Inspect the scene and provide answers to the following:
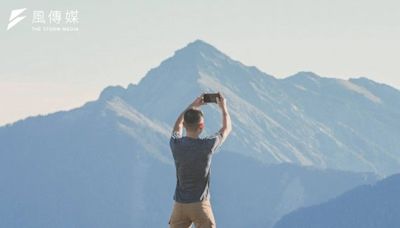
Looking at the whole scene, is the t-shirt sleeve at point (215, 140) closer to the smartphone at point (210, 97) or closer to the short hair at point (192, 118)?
the short hair at point (192, 118)

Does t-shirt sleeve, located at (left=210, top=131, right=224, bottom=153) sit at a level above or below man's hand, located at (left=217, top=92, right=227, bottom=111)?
below

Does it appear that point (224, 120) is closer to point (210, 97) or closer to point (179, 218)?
point (210, 97)

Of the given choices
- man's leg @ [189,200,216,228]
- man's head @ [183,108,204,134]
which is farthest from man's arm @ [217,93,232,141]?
man's leg @ [189,200,216,228]

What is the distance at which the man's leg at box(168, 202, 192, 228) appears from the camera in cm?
1742

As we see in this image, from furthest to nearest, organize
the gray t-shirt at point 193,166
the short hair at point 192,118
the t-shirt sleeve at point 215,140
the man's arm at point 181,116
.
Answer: the man's arm at point 181,116, the t-shirt sleeve at point 215,140, the gray t-shirt at point 193,166, the short hair at point 192,118

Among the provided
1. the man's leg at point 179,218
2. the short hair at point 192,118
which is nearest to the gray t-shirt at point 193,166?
the man's leg at point 179,218

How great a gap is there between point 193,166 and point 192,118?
0.73 metres

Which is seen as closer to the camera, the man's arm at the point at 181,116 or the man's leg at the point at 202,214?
the man's leg at the point at 202,214

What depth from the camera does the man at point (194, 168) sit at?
17172mm

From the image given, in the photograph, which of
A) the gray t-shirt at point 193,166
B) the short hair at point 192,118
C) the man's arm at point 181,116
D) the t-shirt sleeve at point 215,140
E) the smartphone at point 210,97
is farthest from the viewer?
the man's arm at point 181,116

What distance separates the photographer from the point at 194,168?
17375mm

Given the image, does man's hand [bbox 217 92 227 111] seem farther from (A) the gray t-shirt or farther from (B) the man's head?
(A) the gray t-shirt

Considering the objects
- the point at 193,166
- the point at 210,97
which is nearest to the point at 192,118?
the point at 210,97

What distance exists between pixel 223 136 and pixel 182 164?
0.73 metres
